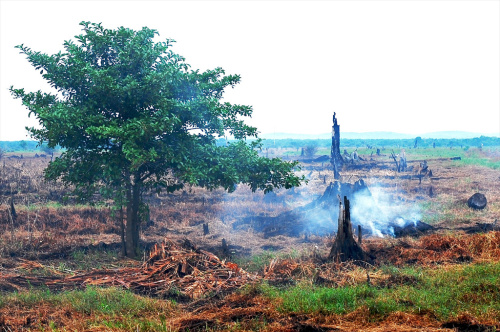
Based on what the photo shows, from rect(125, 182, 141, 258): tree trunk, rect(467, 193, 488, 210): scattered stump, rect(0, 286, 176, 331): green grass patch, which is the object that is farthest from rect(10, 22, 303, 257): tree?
rect(467, 193, 488, 210): scattered stump

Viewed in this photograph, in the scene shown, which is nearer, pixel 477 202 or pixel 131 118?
pixel 131 118

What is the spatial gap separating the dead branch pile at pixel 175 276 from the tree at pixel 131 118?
6.74 feet

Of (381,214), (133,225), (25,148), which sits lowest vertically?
(381,214)

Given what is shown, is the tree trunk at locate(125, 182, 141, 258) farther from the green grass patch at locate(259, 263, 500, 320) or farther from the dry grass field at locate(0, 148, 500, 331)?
the green grass patch at locate(259, 263, 500, 320)

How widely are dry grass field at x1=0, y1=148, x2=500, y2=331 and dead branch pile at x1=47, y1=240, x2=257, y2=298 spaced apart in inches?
1.3

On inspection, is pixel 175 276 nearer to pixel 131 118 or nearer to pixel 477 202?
pixel 131 118

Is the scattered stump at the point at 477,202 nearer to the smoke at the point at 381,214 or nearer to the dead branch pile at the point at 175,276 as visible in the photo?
the smoke at the point at 381,214

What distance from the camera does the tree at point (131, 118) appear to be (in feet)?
38.2

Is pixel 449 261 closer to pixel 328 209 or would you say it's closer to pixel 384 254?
pixel 384 254

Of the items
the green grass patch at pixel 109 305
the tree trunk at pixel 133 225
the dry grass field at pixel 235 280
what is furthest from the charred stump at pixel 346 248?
the tree trunk at pixel 133 225

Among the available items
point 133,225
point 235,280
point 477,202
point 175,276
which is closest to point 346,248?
point 235,280

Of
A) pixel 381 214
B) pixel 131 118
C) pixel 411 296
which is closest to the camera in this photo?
pixel 411 296

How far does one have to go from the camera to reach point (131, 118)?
12.7 metres

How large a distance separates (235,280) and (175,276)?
143 centimetres
